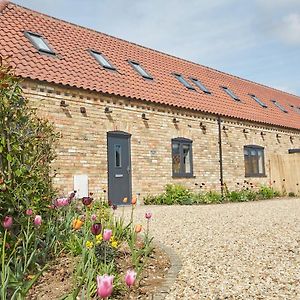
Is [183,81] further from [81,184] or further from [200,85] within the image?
[81,184]

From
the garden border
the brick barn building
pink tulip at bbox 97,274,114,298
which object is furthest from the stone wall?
pink tulip at bbox 97,274,114,298

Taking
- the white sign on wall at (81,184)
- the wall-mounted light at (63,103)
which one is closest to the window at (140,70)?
the wall-mounted light at (63,103)

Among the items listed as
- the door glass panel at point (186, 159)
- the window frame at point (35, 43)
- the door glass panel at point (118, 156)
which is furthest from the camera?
the door glass panel at point (186, 159)

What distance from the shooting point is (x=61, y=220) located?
5.32 meters

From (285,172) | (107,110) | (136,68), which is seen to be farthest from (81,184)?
(285,172)

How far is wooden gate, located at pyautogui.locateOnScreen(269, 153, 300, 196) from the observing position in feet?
60.5

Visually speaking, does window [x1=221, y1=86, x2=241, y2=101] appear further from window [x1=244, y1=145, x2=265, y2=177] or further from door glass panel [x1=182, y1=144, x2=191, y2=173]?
door glass panel [x1=182, y1=144, x2=191, y2=173]

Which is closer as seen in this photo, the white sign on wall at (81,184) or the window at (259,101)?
the white sign on wall at (81,184)

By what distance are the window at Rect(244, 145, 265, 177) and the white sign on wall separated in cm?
883

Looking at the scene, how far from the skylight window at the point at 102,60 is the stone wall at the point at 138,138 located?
5.82 feet

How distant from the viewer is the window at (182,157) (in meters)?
14.5

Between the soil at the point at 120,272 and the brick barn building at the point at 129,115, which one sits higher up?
the brick barn building at the point at 129,115

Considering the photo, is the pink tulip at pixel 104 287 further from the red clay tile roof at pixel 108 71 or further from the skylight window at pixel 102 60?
the skylight window at pixel 102 60

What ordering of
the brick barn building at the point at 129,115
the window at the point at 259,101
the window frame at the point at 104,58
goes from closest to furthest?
the brick barn building at the point at 129,115 → the window frame at the point at 104,58 → the window at the point at 259,101
